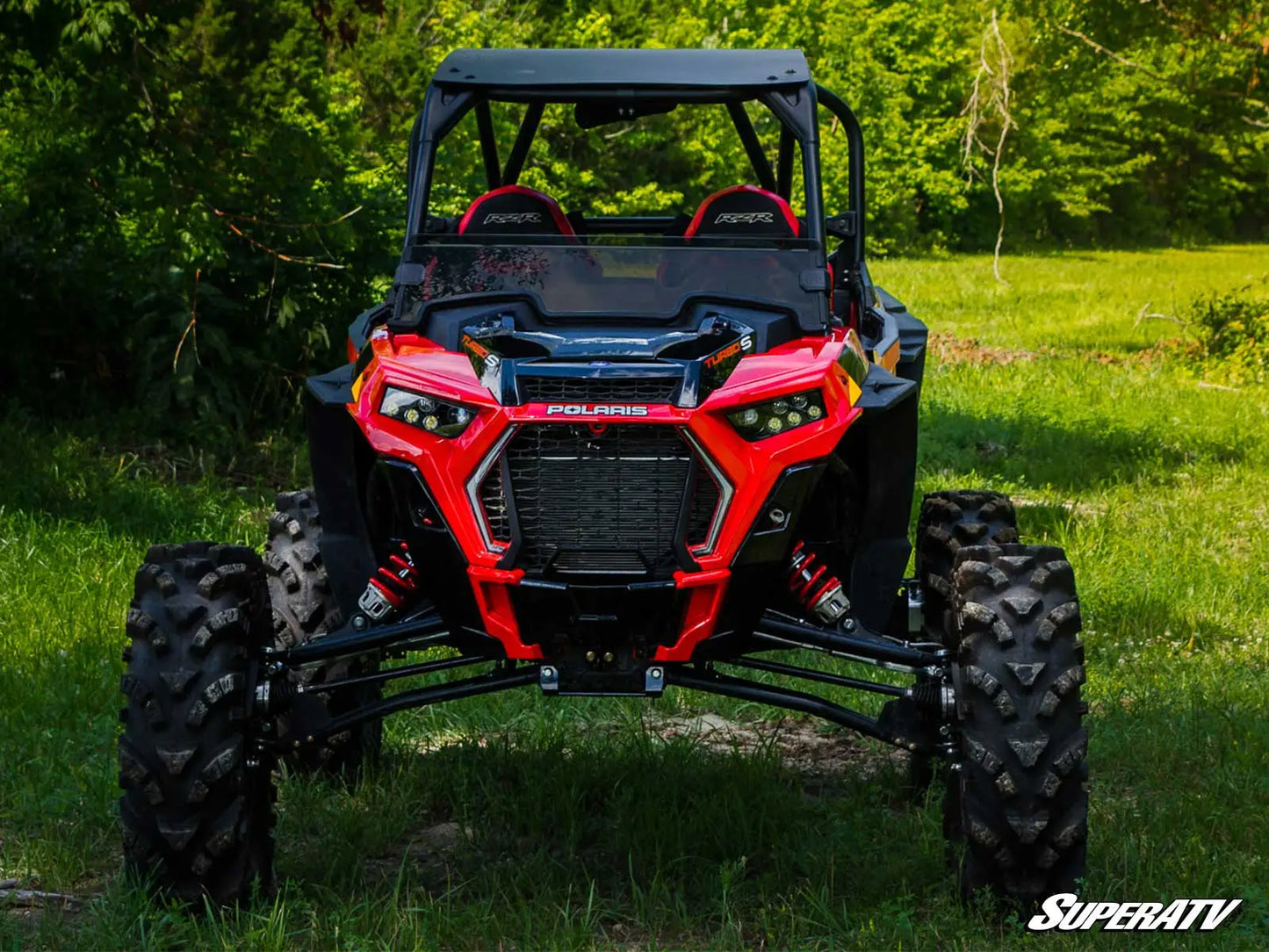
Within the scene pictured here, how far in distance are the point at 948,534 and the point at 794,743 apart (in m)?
1.32

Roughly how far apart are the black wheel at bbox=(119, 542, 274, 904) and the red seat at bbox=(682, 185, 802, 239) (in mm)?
2052

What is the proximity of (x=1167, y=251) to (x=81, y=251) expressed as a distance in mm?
37560

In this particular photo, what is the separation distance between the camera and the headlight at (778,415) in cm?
460

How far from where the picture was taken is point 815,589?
16.3 feet

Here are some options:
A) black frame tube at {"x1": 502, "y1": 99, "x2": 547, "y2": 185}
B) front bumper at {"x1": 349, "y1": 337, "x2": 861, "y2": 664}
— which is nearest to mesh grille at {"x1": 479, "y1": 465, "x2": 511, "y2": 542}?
front bumper at {"x1": 349, "y1": 337, "x2": 861, "y2": 664}

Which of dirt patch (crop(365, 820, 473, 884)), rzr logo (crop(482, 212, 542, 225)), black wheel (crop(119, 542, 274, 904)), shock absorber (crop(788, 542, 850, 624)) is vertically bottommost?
dirt patch (crop(365, 820, 473, 884))

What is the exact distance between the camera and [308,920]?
4.79m

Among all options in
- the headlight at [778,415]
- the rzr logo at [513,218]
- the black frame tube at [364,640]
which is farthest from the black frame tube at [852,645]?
the rzr logo at [513,218]

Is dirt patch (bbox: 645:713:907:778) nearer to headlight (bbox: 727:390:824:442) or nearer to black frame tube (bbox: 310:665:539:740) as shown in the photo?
black frame tube (bbox: 310:665:539:740)

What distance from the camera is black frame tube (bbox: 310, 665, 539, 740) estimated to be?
4.82 m

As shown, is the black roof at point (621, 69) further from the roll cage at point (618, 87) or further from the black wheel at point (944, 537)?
the black wheel at point (944, 537)

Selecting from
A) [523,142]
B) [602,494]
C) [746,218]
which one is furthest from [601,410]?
[523,142]

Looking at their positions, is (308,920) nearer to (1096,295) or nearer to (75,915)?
(75,915)
